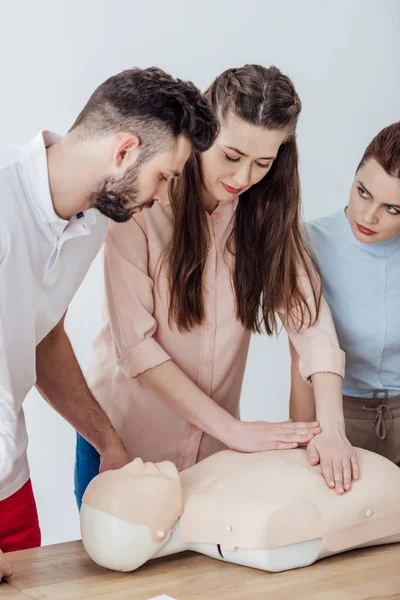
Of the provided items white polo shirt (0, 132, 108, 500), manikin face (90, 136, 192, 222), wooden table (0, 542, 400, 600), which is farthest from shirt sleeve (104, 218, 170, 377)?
wooden table (0, 542, 400, 600)

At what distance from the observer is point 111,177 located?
1534mm

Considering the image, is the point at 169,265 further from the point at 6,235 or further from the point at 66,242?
the point at 6,235

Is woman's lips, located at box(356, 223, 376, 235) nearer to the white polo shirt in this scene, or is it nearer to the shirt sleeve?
the shirt sleeve

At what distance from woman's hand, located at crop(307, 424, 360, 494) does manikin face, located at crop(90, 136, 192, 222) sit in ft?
2.04

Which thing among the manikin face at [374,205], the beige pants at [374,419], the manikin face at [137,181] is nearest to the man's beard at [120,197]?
the manikin face at [137,181]

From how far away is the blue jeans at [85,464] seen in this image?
217 centimetres

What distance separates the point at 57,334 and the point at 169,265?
291mm

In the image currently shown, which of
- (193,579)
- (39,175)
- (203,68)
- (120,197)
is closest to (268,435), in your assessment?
(193,579)

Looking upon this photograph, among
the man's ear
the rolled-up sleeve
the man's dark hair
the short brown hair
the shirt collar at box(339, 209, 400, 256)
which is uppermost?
the man's dark hair

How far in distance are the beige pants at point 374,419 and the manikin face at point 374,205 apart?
407 millimetres

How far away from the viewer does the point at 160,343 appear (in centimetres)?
200

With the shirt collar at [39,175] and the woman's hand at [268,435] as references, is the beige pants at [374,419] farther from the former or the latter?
the shirt collar at [39,175]

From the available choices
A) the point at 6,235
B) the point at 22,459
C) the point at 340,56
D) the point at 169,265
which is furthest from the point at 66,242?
the point at 340,56

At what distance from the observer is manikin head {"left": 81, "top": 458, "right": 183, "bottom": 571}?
1.54 metres
